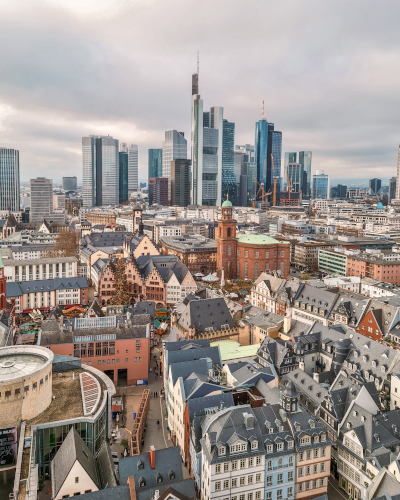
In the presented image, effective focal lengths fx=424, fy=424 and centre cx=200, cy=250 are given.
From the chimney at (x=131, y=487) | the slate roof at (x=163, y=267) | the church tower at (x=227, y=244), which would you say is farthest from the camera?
the church tower at (x=227, y=244)

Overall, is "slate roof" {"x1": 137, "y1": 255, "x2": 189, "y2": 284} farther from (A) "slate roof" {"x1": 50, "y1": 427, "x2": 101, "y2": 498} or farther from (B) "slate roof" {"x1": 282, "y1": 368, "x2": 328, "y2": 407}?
(A) "slate roof" {"x1": 50, "y1": 427, "x2": 101, "y2": 498}

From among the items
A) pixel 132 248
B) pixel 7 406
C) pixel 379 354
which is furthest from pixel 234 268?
pixel 7 406

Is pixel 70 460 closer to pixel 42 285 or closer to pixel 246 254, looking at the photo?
pixel 42 285

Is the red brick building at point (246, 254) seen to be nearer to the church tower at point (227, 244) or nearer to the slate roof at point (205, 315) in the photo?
the church tower at point (227, 244)

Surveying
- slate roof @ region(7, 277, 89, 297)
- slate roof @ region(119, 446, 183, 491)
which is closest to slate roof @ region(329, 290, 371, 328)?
slate roof @ region(119, 446, 183, 491)

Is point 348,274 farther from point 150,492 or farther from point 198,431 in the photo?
point 150,492

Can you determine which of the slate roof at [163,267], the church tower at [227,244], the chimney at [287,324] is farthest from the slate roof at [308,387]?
the church tower at [227,244]
